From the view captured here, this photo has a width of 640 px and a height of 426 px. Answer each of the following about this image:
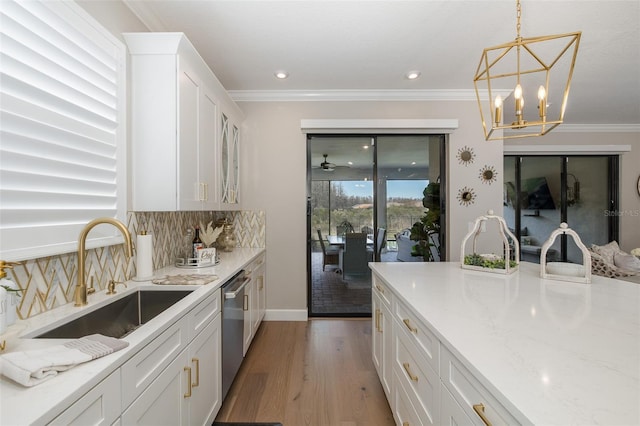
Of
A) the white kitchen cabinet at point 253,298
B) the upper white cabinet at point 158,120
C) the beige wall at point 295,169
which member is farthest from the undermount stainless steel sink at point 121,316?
the beige wall at point 295,169

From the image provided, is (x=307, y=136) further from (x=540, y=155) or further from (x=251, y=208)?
(x=540, y=155)

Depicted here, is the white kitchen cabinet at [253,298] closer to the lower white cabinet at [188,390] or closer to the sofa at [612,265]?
the lower white cabinet at [188,390]

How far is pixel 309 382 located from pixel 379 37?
282 cm

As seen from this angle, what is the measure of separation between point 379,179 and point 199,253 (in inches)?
91.8

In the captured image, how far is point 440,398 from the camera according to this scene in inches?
41.1

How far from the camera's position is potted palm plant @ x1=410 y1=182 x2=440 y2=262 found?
11.9ft

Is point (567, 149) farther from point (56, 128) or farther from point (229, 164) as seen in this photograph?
point (56, 128)

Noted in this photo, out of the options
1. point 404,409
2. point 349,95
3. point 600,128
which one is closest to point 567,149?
point 600,128

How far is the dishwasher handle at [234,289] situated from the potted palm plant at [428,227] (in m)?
2.30

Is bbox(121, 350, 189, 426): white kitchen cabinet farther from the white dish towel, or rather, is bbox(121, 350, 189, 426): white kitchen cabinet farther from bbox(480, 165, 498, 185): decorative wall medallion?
bbox(480, 165, 498, 185): decorative wall medallion

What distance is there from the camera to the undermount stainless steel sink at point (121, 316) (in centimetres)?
122

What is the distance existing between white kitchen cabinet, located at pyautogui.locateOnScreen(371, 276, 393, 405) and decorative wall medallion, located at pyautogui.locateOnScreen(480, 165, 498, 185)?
86.6 inches

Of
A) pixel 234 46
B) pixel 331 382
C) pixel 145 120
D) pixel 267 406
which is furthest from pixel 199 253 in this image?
pixel 234 46

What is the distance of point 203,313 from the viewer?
5.14 ft
